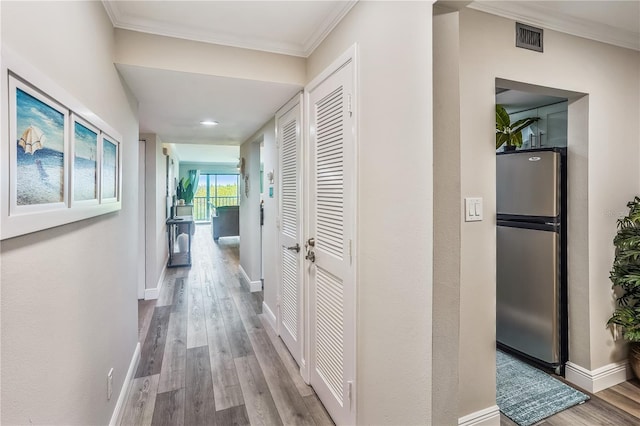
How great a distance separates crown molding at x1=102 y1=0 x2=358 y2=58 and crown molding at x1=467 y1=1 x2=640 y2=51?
0.76 m

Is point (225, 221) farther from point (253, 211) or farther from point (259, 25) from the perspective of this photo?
point (259, 25)

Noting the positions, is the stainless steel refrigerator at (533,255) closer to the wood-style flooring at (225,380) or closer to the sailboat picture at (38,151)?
the wood-style flooring at (225,380)

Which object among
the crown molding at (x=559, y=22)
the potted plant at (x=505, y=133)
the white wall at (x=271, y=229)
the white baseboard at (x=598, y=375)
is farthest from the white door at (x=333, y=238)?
the white baseboard at (x=598, y=375)

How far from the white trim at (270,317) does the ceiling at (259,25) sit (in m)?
2.10

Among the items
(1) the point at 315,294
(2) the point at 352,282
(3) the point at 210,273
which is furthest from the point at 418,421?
(3) the point at 210,273

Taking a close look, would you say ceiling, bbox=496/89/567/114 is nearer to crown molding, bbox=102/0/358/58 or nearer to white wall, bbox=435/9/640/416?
white wall, bbox=435/9/640/416

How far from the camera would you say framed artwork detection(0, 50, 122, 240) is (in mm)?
764

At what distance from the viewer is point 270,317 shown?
3.46m

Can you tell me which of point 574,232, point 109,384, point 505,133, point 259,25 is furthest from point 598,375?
point 259,25

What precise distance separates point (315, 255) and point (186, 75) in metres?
1.43

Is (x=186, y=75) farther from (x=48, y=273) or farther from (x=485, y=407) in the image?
(x=485, y=407)

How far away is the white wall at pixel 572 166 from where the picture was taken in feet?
5.91

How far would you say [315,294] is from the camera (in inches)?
86.7

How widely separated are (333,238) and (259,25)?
1336 millimetres
